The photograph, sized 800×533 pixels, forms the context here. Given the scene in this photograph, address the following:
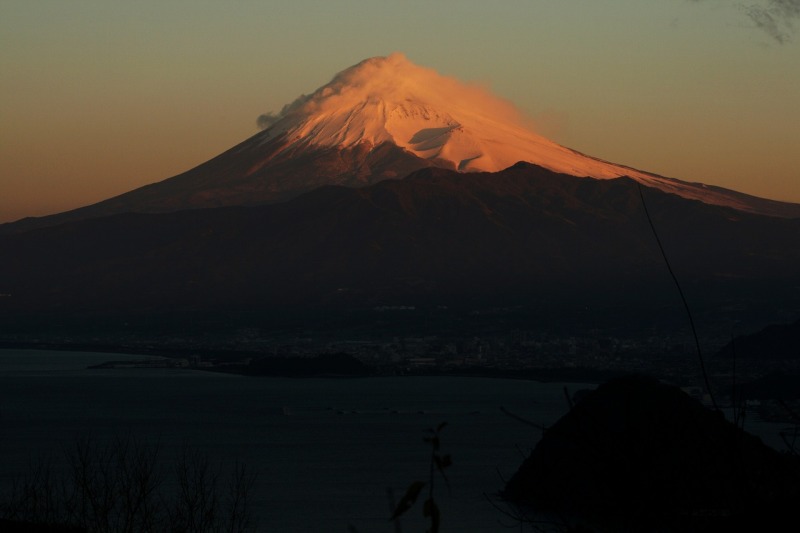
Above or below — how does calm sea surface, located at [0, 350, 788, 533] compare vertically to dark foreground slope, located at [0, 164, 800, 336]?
below

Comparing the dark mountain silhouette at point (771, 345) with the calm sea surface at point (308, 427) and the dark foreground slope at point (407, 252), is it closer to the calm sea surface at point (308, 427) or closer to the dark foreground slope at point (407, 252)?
the calm sea surface at point (308, 427)

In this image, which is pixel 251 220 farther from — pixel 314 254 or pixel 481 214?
pixel 481 214

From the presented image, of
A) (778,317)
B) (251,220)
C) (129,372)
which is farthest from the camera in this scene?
(251,220)

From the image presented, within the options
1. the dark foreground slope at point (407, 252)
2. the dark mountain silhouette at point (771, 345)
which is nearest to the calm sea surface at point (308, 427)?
the dark mountain silhouette at point (771, 345)

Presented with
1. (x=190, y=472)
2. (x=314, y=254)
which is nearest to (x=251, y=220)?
(x=314, y=254)

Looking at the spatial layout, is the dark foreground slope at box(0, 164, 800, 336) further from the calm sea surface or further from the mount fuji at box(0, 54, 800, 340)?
the calm sea surface

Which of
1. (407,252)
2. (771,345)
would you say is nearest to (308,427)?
(771,345)

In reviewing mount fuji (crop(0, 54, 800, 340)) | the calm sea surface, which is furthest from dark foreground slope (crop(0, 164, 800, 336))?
the calm sea surface
